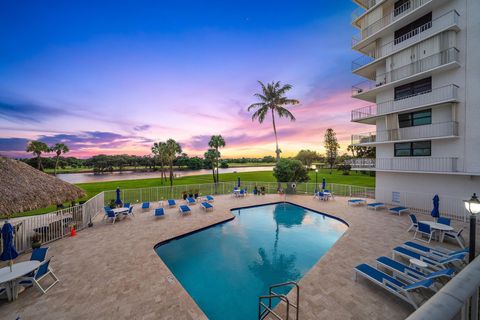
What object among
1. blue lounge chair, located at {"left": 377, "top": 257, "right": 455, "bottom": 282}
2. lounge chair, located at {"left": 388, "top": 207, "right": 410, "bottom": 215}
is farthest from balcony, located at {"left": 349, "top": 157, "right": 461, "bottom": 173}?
blue lounge chair, located at {"left": 377, "top": 257, "right": 455, "bottom": 282}

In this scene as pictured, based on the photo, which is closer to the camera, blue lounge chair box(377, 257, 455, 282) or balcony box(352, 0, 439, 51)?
blue lounge chair box(377, 257, 455, 282)

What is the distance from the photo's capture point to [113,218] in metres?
13.2

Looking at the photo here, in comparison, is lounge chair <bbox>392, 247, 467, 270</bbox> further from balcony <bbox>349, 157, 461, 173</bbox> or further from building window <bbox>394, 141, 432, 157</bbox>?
building window <bbox>394, 141, 432, 157</bbox>

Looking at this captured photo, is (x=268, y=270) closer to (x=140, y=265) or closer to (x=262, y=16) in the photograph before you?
(x=140, y=265)

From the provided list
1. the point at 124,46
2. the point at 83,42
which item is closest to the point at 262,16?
the point at 124,46

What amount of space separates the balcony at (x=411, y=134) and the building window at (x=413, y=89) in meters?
2.76

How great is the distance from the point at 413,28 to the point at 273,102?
1636 cm

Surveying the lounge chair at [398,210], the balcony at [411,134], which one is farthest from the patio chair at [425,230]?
the balcony at [411,134]

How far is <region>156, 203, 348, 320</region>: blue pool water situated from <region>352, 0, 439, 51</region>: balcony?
1656cm

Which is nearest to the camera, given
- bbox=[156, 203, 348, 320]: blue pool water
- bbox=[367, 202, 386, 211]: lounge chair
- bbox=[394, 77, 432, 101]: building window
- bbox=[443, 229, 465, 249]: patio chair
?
bbox=[156, 203, 348, 320]: blue pool water

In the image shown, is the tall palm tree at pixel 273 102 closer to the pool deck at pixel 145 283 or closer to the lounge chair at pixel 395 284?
the pool deck at pixel 145 283

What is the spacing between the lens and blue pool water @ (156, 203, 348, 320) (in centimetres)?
700

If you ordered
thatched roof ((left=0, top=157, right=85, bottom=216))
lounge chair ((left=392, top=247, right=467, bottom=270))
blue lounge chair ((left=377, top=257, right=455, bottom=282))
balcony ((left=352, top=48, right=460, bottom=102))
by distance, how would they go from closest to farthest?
blue lounge chair ((left=377, top=257, right=455, bottom=282)) < lounge chair ((left=392, top=247, right=467, bottom=270)) < thatched roof ((left=0, top=157, right=85, bottom=216)) < balcony ((left=352, top=48, right=460, bottom=102))

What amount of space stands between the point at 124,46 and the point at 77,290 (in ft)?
60.1
